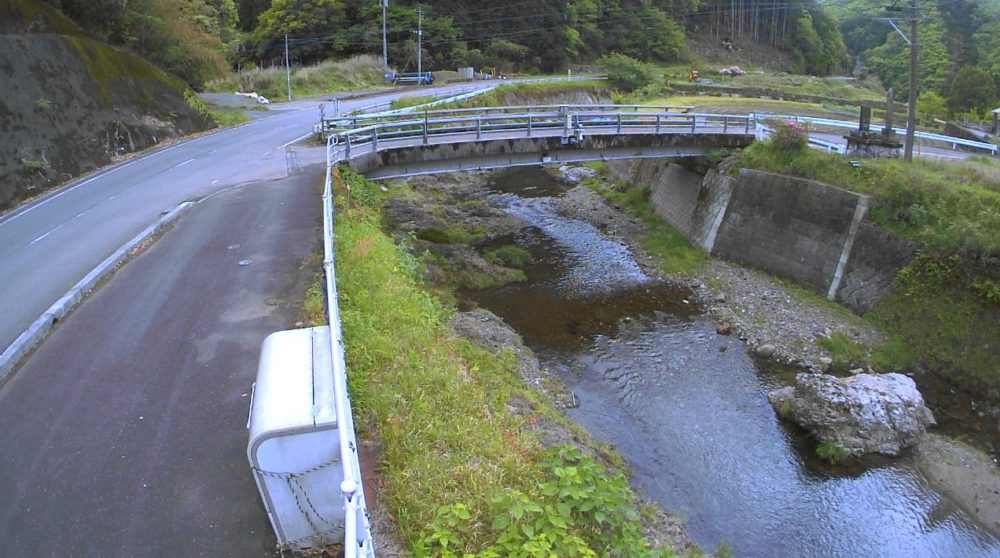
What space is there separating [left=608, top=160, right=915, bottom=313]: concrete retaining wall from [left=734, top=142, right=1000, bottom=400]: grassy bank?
22.9 inches

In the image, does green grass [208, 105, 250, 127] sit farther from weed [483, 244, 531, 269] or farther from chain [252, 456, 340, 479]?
chain [252, 456, 340, 479]

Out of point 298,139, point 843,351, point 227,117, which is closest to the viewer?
point 843,351

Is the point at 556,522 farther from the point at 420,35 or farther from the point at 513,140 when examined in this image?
the point at 420,35

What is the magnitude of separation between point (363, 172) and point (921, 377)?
18.0 meters

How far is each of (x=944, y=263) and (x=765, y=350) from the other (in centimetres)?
615

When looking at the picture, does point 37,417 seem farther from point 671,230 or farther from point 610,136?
point 671,230

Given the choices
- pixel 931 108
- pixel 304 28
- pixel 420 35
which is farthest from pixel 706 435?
pixel 304 28

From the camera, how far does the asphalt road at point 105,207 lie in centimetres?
1309

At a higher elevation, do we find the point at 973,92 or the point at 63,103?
the point at 63,103

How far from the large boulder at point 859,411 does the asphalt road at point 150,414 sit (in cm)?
1171

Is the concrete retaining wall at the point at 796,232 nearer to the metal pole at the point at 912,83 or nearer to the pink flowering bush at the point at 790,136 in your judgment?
the pink flowering bush at the point at 790,136

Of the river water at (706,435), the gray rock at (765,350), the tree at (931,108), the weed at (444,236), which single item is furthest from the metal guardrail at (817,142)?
the tree at (931,108)

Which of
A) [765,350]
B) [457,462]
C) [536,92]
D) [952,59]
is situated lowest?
[765,350]

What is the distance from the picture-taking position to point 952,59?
235ft
